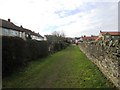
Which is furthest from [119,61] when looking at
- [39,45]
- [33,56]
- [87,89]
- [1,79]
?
[39,45]

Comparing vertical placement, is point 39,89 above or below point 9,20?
below

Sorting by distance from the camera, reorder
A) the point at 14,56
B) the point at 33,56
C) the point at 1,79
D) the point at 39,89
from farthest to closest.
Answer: the point at 33,56, the point at 14,56, the point at 1,79, the point at 39,89

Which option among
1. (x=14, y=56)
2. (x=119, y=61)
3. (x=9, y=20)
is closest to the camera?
(x=119, y=61)

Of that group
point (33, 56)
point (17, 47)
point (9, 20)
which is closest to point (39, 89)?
point (17, 47)

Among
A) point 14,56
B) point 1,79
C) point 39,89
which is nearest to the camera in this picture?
point 39,89

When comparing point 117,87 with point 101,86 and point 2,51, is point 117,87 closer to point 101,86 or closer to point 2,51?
point 101,86

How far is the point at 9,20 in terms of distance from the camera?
5838 centimetres

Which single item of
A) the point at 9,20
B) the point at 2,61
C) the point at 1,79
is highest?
the point at 9,20

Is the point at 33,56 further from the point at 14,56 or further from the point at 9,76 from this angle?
the point at 9,76

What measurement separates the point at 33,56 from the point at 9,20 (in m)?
38.4

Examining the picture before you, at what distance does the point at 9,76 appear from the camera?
12.0 meters

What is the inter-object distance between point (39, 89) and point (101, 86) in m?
2.51

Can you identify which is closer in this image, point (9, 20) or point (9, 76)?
point (9, 76)

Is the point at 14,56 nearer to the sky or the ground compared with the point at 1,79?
nearer to the sky
